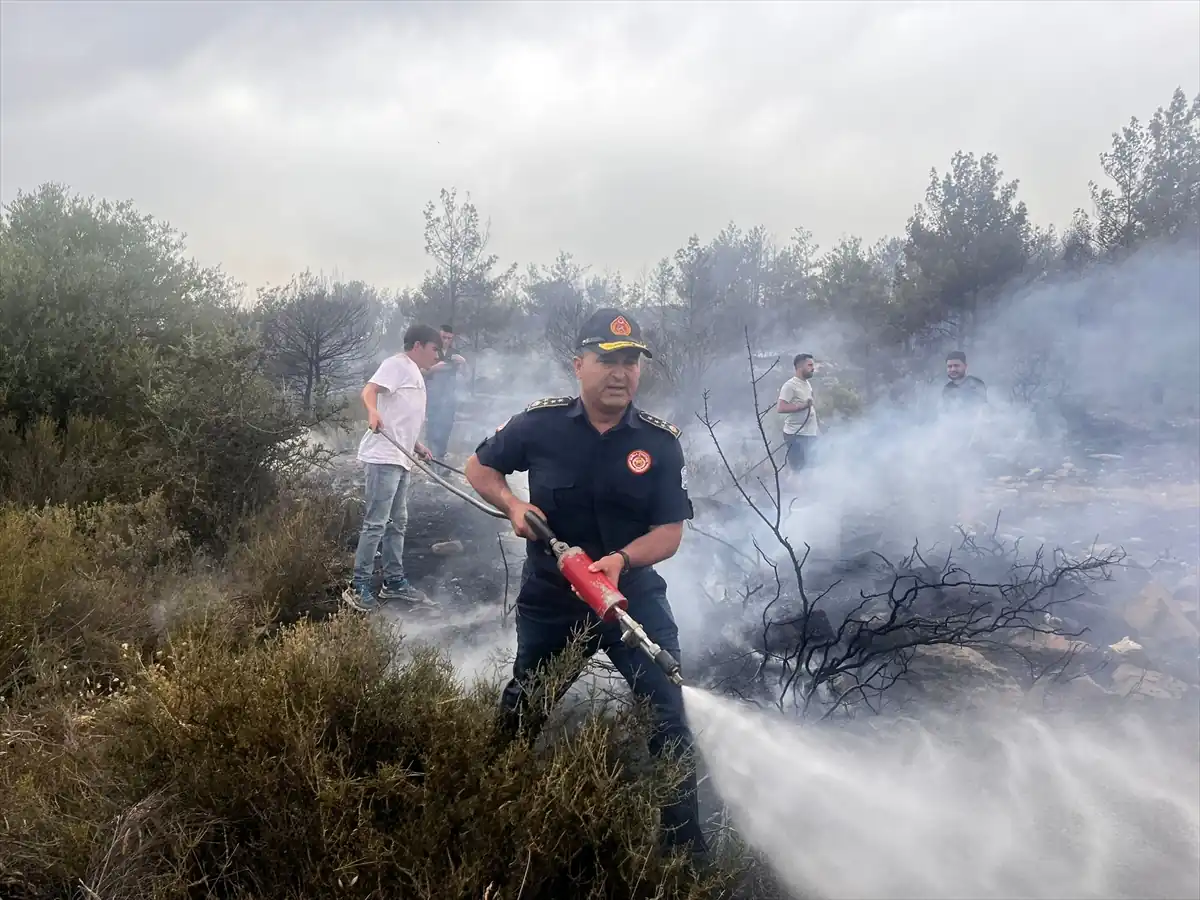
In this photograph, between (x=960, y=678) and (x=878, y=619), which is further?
(x=878, y=619)

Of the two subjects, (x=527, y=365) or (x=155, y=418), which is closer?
(x=155, y=418)

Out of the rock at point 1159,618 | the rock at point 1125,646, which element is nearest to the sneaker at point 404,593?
the rock at point 1125,646

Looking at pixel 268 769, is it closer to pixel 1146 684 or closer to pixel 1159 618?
pixel 1146 684

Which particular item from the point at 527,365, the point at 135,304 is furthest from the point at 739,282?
the point at 135,304

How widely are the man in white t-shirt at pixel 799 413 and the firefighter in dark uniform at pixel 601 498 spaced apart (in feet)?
15.8

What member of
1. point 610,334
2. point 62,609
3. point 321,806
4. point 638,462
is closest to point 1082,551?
A: point 638,462

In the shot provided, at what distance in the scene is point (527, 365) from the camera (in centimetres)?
2088

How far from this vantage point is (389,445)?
4.78 meters

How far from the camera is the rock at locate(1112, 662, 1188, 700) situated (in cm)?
405

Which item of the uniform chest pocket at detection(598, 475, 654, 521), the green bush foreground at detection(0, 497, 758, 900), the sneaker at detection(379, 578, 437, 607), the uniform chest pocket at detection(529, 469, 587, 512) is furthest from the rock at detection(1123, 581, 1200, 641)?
the sneaker at detection(379, 578, 437, 607)

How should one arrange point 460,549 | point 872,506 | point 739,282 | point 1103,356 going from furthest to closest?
1. point 739,282
2. point 1103,356
3. point 872,506
4. point 460,549

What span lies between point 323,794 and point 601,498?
1.25 metres

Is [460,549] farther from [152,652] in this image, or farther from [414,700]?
[414,700]

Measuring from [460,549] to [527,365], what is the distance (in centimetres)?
1467
